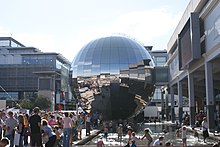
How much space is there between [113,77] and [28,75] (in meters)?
95.6

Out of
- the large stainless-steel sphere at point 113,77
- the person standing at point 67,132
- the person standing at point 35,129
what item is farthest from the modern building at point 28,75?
the person standing at point 35,129

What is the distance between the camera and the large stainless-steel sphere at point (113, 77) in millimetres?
20484

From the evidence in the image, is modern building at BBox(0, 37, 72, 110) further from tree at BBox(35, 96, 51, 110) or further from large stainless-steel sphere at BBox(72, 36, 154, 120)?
large stainless-steel sphere at BBox(72, 36, 154, 120)

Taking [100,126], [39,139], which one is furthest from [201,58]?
[39,139]

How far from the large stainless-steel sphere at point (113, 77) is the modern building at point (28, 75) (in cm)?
7972

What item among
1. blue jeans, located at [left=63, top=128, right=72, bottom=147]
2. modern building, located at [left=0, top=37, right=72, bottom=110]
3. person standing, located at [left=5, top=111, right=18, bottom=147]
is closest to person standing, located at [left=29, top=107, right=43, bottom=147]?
person standing, located at [left=5, top=111, right=18, bottom=147]

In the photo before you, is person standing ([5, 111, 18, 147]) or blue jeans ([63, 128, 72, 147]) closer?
person standing ([5, 111, 18, 147])

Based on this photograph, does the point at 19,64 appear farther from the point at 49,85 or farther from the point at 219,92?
the point at 219,92

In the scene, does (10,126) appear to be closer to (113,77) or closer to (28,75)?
(113,77)

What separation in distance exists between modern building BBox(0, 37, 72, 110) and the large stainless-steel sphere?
79718mm

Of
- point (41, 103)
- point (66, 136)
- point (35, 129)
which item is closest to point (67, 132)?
point (66, 136)

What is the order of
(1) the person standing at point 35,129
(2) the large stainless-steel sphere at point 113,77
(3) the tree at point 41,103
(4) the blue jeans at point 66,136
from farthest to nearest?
→ (3) the tree at point 41,103, (2) the large stainless-steel sphere at point 113,77, (4) the blue jeans at point 66,136, (1) the person standing at point 35,129

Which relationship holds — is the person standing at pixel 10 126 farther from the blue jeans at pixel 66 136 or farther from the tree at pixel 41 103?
the tree at pixel 41 103

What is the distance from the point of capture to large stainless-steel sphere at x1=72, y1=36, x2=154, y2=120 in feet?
67.2
